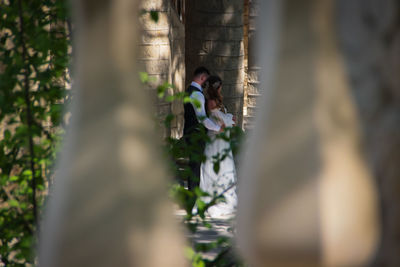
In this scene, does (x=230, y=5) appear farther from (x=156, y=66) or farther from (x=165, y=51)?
(x=156, y=66)

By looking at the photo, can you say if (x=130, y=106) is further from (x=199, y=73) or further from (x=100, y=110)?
(x=199, y=73)

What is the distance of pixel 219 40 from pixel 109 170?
289 inches

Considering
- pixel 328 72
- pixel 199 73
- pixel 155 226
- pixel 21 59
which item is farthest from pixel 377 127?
pixel 199 73

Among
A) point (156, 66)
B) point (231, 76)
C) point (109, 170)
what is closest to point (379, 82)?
point (109, 170)

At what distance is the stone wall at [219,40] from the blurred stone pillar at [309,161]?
7240 millimetres

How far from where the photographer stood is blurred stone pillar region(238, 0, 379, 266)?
0.95m

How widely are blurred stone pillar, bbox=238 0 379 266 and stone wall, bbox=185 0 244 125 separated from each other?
7.24 metres

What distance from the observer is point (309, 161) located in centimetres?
95

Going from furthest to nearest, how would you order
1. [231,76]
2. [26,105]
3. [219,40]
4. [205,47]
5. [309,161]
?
[231,76], [205,47], [219,40], [26,105], [309,161]

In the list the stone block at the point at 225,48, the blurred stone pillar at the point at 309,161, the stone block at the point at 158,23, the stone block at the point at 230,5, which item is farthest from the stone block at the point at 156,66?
the blurred stone pillar at the point at 309,161

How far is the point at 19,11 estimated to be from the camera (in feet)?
6.40

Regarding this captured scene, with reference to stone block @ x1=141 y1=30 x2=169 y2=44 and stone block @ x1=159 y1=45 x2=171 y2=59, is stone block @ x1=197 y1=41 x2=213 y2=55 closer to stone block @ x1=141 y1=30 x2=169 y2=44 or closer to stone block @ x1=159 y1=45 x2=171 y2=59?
stone block @ x1=159 y1=45 x2=171 y2=59

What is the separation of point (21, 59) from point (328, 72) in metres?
1.27

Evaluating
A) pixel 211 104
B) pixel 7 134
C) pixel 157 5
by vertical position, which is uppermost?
pixel 157 5
